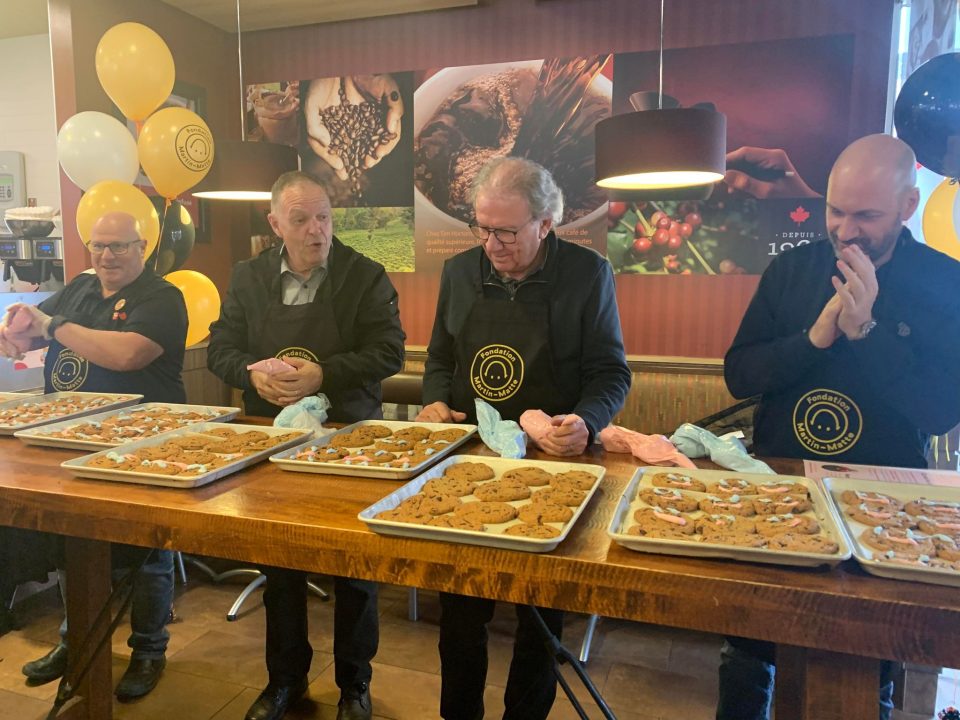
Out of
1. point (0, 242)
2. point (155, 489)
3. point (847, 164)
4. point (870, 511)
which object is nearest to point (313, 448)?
point (155, 489)

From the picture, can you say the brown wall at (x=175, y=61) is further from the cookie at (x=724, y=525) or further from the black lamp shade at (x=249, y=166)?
the cookie at (x=724, y=525)

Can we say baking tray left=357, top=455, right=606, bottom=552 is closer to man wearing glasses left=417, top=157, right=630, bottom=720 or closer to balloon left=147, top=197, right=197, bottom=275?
man wearing glasses left=417, top=157, right=630, bottom=720

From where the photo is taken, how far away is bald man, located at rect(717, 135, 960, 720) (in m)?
1.82

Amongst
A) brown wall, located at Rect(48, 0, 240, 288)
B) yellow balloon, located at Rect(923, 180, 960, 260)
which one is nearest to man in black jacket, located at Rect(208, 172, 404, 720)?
yellow balloon, located at Rect(923, 180, 960, 260)

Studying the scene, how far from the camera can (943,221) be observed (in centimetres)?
262

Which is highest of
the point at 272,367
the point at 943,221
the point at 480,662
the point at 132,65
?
the point at 132,65

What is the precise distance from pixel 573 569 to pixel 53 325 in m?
2.27

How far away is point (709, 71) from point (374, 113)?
210 centimetres

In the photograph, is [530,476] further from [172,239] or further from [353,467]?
[172,239]

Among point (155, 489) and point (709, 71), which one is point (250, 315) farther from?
point (709, 71)

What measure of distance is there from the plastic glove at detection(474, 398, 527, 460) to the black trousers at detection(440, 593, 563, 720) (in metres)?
0.40

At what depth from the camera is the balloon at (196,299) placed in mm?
3627

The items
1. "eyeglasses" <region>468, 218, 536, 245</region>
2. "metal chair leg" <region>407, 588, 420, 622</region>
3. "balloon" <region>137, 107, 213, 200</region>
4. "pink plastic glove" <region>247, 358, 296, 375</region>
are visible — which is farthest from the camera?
"balloon" <region>137, 107, 213, 200</region>

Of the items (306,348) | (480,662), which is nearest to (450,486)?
(480,662)
